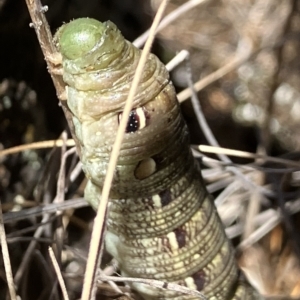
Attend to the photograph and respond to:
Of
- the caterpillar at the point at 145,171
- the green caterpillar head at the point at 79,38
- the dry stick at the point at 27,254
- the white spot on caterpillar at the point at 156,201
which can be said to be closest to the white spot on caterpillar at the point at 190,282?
the caterpillar at the point at 145,171

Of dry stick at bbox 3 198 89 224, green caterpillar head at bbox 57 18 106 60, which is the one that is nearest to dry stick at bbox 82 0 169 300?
green caterpillar head at bbox 57 18 106 60

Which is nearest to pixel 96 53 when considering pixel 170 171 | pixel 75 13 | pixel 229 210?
pixel 170 171

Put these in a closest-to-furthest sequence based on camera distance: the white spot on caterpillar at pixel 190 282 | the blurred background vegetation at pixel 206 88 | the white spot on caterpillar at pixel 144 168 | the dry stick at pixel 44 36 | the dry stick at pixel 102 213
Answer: the dry stick at pixel 102 213 < the dry stick at pixel 44 36 < the white spot on caterpillar at pixel 144 168 < the white spot on caterpillar at pixel 190 282 < the blurred background vegetation at pixel 206 88

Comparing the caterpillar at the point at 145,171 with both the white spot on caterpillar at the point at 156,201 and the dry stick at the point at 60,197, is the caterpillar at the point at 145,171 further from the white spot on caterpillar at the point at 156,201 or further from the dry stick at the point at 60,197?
the dry stick at the point at 60,197

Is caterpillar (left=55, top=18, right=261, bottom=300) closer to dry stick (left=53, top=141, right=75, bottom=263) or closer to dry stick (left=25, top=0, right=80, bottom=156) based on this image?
dry stick (left=25, top=0, right=80, bottom=156)

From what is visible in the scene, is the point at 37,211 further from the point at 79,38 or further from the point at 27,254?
the point at 79,38

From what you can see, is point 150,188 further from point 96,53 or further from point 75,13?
point 75,13

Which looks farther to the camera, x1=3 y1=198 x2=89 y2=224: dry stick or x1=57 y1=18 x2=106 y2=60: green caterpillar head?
x1=3 y1=198 x2=89 y2=224: dry stick
